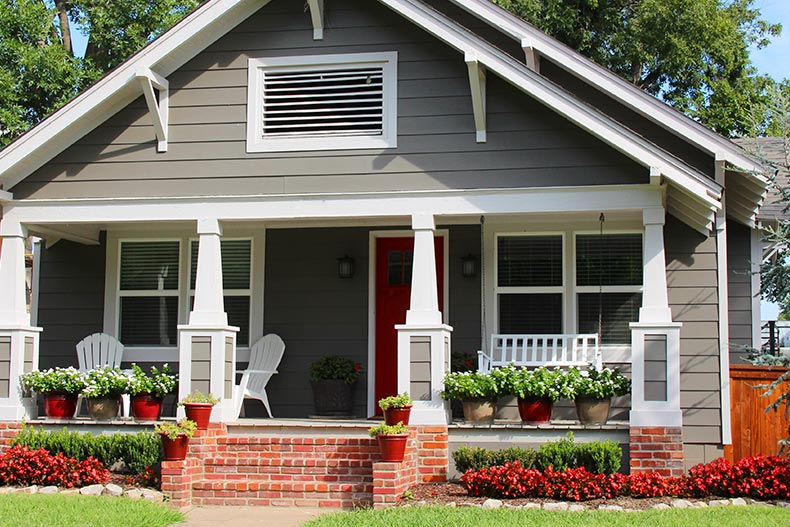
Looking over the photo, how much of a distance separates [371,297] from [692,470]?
15.3 ft

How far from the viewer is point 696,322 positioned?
409 inches

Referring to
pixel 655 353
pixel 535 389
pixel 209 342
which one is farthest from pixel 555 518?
pixel 209 342

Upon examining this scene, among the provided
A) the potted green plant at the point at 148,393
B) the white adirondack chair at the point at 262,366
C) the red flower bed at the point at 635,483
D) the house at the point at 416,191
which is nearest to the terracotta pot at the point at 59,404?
the house at the point at 416,191

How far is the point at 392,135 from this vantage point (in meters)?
10.5

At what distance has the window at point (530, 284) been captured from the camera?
1176 cm

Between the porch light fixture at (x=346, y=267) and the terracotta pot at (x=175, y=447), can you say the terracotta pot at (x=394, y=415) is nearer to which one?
the terracotta pot at (x=175, y=447)

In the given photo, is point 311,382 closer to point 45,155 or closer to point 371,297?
point 371,297

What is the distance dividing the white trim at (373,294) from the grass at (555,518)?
366 cm

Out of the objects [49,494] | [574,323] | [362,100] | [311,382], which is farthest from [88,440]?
[574,323]

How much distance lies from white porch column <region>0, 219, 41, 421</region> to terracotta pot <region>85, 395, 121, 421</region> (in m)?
0.76

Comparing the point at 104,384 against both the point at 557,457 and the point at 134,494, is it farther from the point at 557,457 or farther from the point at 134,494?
the point at 557,457

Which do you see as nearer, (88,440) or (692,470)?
(692,470)

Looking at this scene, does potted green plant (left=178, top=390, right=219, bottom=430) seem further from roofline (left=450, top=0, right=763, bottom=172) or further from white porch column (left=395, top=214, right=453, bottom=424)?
roofline (left=450, top=0, right=763, bottom=172)

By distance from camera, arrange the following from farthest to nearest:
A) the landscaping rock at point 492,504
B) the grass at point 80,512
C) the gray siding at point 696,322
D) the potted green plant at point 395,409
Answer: the gray siding at point 696,322 < the potted green plant at point 395,409 < the landscaping rock at point 492,504 < the grass at point 80,512
